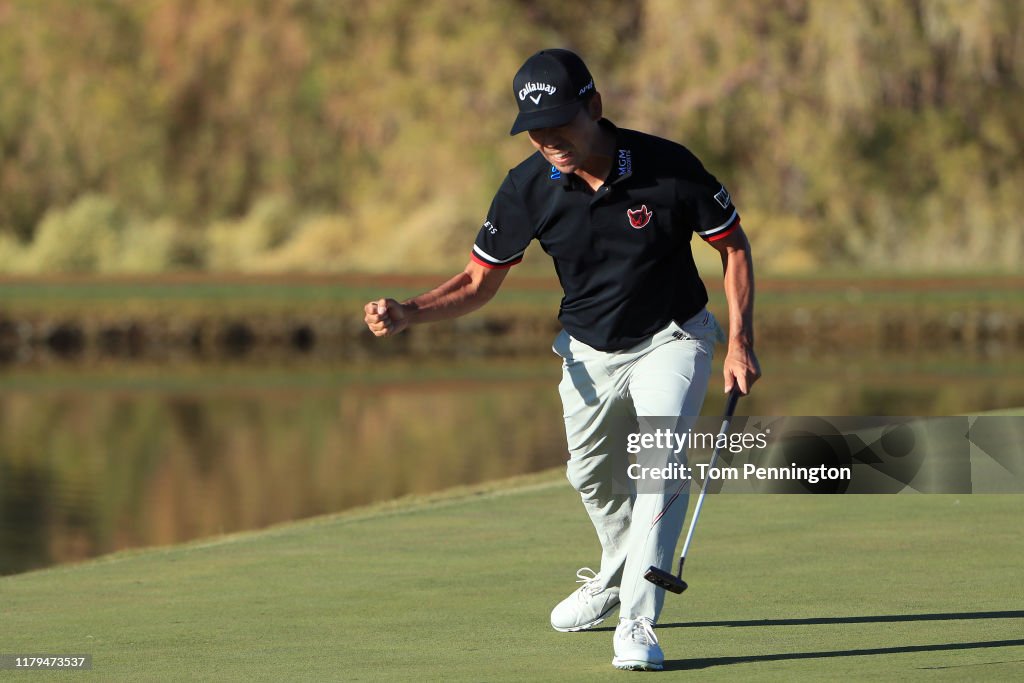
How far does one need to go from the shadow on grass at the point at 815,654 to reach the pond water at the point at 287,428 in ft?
23.0

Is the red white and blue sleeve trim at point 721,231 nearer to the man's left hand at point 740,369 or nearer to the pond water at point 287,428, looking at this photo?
the man's left hand at point 740,369

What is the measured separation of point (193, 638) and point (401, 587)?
1271 millimetres

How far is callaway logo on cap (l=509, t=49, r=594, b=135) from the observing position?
211 inches

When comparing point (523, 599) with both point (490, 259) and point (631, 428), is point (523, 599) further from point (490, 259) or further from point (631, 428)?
point (490, 259)

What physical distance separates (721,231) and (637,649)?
1365mm

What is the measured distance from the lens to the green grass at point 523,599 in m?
5.60


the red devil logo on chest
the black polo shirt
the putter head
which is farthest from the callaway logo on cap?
the putter head

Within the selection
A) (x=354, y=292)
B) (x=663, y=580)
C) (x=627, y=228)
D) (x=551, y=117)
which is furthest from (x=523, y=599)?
(x=354, y=292)

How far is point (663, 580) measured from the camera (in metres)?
5.52

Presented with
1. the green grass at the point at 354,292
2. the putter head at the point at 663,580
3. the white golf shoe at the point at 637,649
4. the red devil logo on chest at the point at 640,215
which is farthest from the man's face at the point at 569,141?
the green grass at the point at 354,292

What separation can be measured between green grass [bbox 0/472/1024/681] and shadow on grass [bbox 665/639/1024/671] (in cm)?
1

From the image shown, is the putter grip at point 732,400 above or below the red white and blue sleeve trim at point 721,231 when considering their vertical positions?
below

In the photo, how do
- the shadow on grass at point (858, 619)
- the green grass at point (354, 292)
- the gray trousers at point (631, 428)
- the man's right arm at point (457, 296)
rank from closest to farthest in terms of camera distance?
the gray trousers at point (631, 428) → the man's right arm at point (457, 296) → the shadow on grass at point (858, 619) → the green grass at point (354, 292)

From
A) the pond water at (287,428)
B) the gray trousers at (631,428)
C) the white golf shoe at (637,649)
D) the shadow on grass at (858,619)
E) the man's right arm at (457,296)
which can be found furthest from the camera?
the pond water at (287,428)
